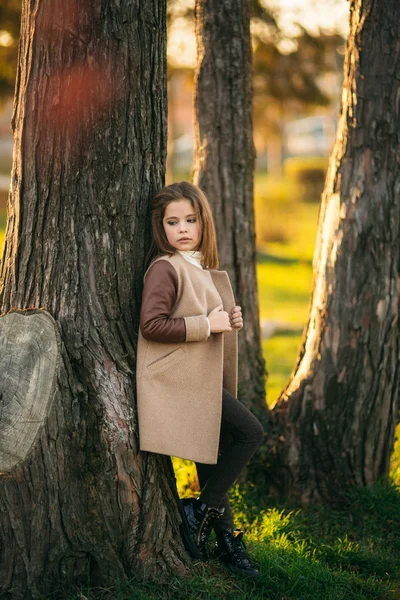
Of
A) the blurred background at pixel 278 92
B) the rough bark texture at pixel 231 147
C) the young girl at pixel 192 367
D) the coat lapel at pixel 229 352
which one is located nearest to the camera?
the young girl at pixel 192 367

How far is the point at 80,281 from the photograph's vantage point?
2779mm

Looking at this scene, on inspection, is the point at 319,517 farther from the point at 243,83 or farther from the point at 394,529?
the point at 243,83

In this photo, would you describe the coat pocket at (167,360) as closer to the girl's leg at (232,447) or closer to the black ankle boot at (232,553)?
the girl's leg at (232,447)

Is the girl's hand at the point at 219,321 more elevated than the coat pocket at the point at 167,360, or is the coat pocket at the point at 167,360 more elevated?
the girl's hand at the point at 219,321

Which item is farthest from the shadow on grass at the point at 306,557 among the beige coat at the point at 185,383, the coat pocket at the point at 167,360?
the coat pocket at the point at 167,360

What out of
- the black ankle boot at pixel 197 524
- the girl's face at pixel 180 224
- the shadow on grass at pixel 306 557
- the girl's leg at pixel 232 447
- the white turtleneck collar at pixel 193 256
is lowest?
the shadow on grass at pixel 306 557

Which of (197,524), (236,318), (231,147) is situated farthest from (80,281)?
(231,147)

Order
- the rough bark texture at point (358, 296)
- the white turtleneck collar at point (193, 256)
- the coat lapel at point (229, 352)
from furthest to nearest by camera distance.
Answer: the rough bark texture at point (358, 296) < the coat lapel at point (229, 352) < the white turtleneck collar at point (193, 256)

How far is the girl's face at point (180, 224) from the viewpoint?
292cm

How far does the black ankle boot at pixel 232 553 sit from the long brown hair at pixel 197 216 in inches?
49.2

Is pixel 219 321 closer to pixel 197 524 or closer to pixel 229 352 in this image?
pixel 229 352

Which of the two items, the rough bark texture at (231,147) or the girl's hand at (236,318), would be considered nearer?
the girl's hand at (236,318)

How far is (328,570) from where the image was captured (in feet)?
10.5

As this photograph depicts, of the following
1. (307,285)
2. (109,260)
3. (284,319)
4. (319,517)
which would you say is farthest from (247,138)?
(307,285)
